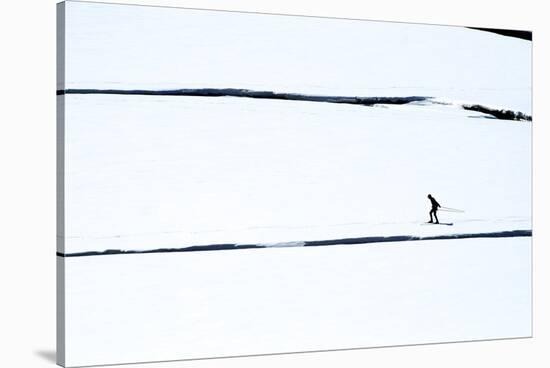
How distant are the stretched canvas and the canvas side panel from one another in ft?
0.07

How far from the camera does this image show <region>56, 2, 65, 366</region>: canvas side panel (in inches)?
272

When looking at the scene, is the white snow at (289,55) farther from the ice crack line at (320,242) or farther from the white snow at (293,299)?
the white snow at (293,299)

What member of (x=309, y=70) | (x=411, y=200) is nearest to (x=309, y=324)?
(x=411, y=200)

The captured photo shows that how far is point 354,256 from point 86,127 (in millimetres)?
1855

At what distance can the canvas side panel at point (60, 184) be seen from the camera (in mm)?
6902

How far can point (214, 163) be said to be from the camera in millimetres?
7234

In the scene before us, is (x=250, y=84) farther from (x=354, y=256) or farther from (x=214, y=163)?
(x=354, y=256)

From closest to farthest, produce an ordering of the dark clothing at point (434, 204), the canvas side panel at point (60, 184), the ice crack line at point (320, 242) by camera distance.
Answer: the canvas side panel at point (60, 184), the ice crack line at point (320, 242), the dark clothing at point (434, 204)

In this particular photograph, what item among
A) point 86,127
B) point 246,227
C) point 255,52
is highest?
point 255,52

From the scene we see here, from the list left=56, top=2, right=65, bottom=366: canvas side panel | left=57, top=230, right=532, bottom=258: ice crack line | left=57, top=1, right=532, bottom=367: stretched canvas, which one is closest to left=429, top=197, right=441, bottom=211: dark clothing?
left=57, top=1, right=532, bottom=367: stretched canvas

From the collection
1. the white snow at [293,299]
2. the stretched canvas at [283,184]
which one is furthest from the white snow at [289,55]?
the white snow at [293,299]

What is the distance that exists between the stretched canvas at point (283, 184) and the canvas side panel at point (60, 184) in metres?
0.02

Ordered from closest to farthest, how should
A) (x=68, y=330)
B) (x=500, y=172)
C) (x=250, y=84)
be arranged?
(x=68, y=330) < (x=250, y=84) < (x=500, y=172)

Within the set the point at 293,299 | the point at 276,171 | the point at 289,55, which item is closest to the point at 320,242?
the point at 293,299
